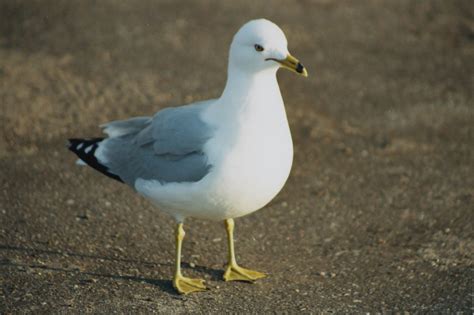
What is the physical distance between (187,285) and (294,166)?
7.93 feet

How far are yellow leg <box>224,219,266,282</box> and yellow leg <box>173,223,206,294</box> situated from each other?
24 centimetres

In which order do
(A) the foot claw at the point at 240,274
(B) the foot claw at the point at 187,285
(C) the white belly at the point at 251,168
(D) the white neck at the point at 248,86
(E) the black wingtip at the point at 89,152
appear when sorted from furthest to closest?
(E) the black wingtip at the point at 89,152
(A) the foot claw at the point at 240,274
(B) the foot claw at the point at 187,285
(D) the white neck at the point at 248,86
(C) the white belly at the point at 251,168

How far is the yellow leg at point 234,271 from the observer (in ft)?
19.8

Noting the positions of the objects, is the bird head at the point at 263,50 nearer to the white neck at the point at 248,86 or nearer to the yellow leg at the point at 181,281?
the white neck at the point at 248,86

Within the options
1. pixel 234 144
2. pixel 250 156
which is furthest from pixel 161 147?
pixel 250 156

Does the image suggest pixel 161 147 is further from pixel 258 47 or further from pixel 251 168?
pixel 258 47

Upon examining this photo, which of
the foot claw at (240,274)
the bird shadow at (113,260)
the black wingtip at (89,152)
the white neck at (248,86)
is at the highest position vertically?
the white neck at (248,86)

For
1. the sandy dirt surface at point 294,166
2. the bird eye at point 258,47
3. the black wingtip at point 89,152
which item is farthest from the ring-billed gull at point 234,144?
the sandy dirt surface at point 294,166

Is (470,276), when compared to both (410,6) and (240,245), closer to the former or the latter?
(240,245)

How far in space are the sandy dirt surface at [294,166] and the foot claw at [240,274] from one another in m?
0.07

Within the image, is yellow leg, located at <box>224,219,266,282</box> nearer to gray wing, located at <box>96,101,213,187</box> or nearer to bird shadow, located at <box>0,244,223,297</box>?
bird shadow, located at <box>0,244,223,297</box>

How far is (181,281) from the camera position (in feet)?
19.3

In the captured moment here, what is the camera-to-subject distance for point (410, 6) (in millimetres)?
11695

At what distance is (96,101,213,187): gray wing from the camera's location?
5520 mm
